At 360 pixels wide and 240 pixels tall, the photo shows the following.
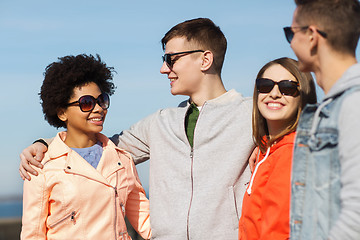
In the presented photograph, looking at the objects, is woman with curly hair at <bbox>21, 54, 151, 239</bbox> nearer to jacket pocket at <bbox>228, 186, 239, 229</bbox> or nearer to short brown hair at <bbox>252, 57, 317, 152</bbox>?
jacket pocket at <bbox>228, 186, 239, 229</bbox>

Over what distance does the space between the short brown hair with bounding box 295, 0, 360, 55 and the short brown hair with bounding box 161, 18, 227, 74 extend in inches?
83.5

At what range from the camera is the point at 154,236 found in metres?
4.63

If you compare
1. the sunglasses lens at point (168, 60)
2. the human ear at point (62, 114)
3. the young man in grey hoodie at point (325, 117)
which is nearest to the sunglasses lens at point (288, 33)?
the young man in grey hoodie at point (325, 117)

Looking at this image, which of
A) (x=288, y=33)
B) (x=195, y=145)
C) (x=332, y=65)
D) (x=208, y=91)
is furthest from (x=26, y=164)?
(x=332, y=65)

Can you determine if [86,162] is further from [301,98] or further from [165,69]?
[301,98]

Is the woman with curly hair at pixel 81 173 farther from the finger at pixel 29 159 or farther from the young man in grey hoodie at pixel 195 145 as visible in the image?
the young man in grey hoodie at pixel 195 145

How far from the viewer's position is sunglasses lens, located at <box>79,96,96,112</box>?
15.7ft

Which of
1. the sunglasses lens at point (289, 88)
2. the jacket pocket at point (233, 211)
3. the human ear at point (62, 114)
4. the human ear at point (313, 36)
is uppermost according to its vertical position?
the human ear at point (313, 36)

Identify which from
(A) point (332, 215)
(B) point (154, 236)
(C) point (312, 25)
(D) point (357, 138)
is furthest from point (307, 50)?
(B) point (154, 236)

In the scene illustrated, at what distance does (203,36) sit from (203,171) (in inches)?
54.1

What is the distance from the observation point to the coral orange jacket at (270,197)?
3574 millimetres

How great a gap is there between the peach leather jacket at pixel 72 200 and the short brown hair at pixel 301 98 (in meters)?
1.36

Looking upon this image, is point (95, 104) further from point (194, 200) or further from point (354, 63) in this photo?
point (354, 63)

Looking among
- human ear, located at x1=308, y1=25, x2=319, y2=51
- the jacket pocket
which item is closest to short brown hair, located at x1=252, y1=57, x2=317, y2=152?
the jacket pocket
